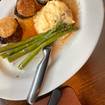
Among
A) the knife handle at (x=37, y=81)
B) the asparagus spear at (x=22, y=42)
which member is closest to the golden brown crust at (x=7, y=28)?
the asparagus spear at (x=22, y=42)

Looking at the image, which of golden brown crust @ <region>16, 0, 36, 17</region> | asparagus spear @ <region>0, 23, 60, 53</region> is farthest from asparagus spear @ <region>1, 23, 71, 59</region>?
golden brown crust @ <region>16, 0, 36, 17</region>

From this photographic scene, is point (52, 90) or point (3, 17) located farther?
point (3, 17)

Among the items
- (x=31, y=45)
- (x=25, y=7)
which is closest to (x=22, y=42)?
(x=31, y=45)

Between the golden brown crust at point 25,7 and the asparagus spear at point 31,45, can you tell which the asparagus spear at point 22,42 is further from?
the golden brown crust at point 25,7

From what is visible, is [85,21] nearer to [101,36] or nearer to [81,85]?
[101,36]

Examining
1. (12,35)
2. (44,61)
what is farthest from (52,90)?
(12,35)

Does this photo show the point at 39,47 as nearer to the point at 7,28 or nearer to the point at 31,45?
the point at 31,45

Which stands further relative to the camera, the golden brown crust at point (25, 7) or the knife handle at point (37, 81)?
the golden brown crust at point (25, 7)

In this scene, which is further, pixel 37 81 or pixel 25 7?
pixel 25 7
